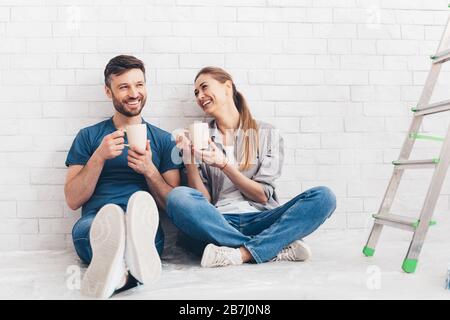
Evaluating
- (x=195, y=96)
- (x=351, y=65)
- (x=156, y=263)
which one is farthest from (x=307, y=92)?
(x=156, y=263)

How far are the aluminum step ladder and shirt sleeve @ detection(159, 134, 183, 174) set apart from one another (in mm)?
894

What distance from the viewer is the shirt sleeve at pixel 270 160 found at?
94.3 inches

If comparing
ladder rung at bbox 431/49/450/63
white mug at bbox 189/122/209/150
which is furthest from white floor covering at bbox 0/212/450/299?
ladder rung at bbox 431/49/450/63

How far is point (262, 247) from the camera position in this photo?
2188mm

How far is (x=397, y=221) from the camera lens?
2.22 m

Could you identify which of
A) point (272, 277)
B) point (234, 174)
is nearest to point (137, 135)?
point (234, 174)

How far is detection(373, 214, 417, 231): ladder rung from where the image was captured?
6.92ft

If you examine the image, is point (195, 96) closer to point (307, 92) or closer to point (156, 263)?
point (307, 92)

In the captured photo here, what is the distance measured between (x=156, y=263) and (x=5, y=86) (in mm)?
1322

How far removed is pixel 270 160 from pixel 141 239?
89 centimetres

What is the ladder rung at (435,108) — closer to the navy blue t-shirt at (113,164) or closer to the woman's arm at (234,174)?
the woman's arm at (234,174)

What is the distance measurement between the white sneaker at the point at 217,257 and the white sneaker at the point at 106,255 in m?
0.48

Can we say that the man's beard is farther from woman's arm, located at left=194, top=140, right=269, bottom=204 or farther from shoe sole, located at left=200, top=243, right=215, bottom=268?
shoe sole, located at left=200, top=243, right=215, bottom=268
